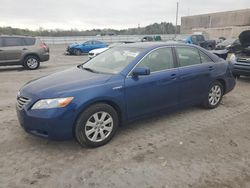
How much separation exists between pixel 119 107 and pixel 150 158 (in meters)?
0.92

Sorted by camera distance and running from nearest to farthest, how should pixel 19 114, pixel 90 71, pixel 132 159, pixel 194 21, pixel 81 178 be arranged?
pixel 81 178
pixel 132 159
pixel 19 114
pixel 90 71
pixel 194 21

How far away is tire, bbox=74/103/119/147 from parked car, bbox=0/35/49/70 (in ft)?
30.5

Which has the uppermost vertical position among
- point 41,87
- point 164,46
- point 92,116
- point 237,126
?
point 164,46

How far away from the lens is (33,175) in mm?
3109

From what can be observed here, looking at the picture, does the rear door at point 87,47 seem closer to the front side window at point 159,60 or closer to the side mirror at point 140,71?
the front side window at point 159,60

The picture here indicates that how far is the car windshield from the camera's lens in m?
4.26

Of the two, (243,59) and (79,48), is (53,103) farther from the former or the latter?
(79,48)

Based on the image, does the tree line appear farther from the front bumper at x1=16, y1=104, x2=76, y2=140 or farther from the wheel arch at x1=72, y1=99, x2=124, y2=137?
the wheel arch at x1=72, y1=99, x2=124, y2=137

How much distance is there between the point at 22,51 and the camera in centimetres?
1174

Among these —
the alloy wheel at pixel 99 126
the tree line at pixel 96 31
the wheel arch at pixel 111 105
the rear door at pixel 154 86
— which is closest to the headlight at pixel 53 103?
the wheel arch at pixel 111 105

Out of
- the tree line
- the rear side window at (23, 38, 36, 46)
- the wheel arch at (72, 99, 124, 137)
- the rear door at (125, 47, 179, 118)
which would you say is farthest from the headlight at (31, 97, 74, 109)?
the tree line

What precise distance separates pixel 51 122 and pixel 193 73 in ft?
9.36

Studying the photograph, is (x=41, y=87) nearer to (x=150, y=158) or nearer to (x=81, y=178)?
(x=81, y=178)

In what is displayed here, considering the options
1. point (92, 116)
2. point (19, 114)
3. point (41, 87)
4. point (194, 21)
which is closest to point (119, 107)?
point (92, 116)
